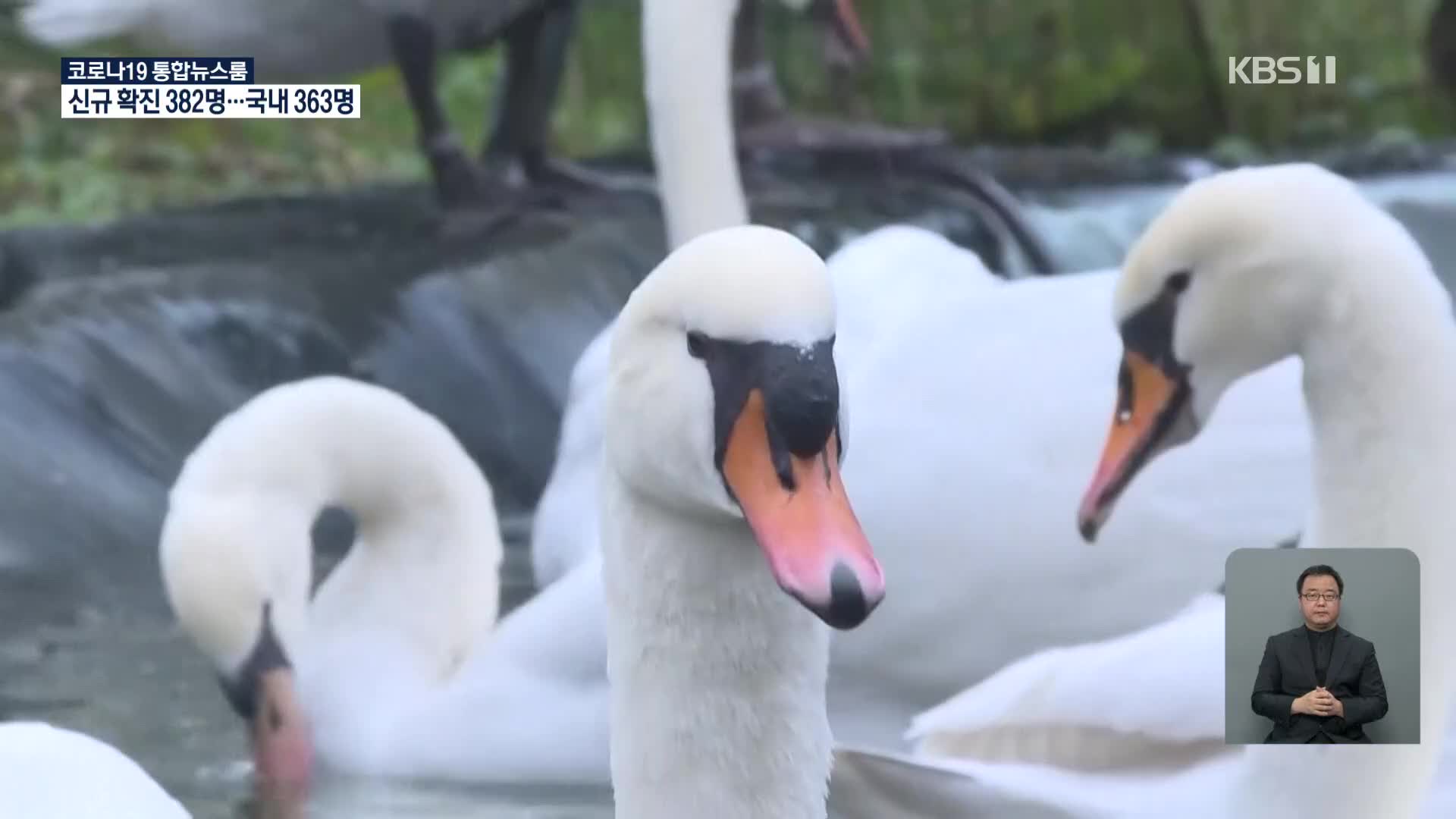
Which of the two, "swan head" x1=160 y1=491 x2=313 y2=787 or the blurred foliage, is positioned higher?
the blurred foliage

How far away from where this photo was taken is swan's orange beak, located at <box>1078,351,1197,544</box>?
1.81 metres

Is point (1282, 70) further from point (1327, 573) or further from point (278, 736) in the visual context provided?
point (278, 736)

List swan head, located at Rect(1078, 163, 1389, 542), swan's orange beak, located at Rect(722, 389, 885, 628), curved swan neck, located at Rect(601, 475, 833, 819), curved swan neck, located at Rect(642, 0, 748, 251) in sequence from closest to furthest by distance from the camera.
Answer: swan's orange beak, located at Rect(722, 389, 885, 628) < curved swan neck, located at Rect(601, 475, 833, 819) < swan head, located at Rect(1078, 163, 1389, 542) < curved swan neck, located at Rect(642, 0, 748, 251)

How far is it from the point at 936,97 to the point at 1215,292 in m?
1.37

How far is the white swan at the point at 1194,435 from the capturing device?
1.61 metres

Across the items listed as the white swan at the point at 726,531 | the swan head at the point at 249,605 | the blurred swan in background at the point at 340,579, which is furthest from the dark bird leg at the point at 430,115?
the white swan at the point at 726,531

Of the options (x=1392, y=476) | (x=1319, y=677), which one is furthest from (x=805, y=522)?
(x=1319, y=677)

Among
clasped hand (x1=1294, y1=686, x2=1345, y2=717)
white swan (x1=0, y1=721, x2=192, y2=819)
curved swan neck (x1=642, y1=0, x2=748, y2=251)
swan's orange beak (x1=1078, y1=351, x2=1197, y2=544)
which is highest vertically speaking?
curved swan neck (x1=642, y1=0, x2=748, y2=251)

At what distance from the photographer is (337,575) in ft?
7.61

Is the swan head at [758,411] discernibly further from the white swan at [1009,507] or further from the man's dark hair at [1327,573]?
the white swan at [1009,507]

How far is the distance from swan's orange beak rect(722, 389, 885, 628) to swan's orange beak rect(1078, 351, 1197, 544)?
0.80m

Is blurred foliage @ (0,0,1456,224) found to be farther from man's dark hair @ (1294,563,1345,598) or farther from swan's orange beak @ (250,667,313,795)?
man's dark hair @ (1294,563,1345,598)

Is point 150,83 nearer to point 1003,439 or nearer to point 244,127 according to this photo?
point 244,127

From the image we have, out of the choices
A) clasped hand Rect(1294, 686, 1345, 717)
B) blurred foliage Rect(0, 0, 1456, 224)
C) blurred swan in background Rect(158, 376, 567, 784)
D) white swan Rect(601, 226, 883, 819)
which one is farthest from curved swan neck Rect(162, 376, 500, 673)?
white swan Rect(601, 226, 883, 819)
